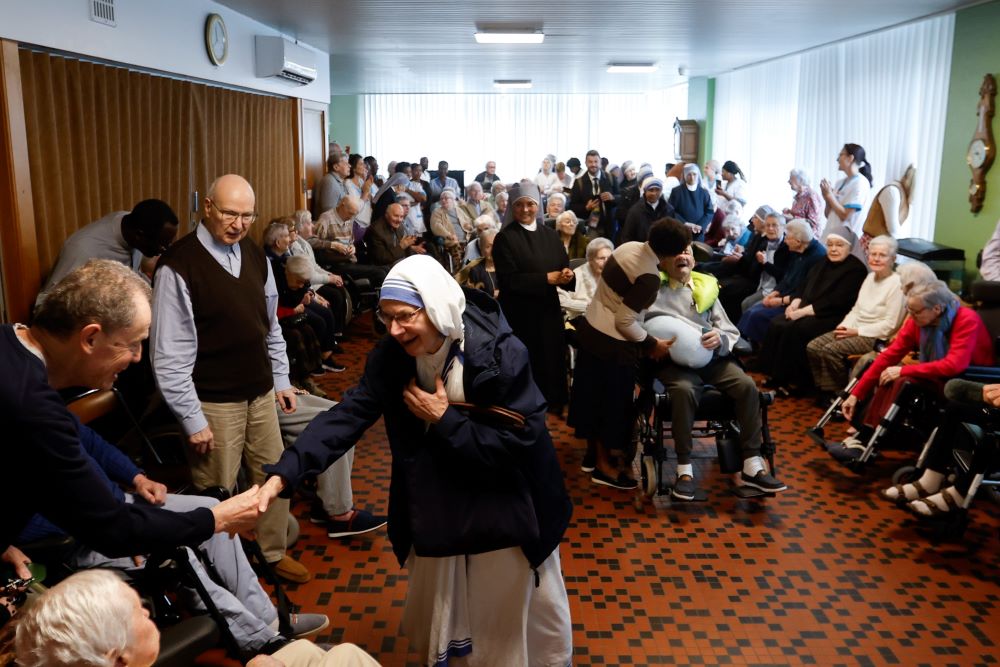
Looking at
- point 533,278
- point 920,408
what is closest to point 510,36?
point 533,278

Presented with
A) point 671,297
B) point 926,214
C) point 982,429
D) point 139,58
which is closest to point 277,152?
point 139,58

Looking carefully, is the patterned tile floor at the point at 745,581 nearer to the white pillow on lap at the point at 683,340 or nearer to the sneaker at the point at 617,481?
the sneaker at the point at 617,481

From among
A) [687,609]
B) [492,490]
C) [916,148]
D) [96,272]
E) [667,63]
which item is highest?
[667,63]

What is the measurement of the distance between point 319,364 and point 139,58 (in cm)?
247

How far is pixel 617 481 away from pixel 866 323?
2.38m

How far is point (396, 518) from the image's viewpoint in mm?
2482

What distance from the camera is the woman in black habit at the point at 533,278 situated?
214 inches

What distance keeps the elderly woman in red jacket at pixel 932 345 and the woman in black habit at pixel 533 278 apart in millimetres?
1847

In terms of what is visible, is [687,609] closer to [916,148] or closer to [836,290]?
[836,290]

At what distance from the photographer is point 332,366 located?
282 inches

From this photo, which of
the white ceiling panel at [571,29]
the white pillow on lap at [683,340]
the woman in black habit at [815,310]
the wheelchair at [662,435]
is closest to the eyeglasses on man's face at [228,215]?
the white pillow on lap at [683,340]

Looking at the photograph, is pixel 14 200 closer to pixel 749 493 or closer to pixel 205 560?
pixel 205 560

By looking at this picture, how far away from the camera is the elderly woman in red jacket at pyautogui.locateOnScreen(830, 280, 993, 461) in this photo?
14.7 feet

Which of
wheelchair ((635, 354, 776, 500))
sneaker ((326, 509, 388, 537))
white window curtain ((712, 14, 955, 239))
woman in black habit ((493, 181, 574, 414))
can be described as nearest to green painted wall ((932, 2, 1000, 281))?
white window curtain ((712, 14, 955, 239))
